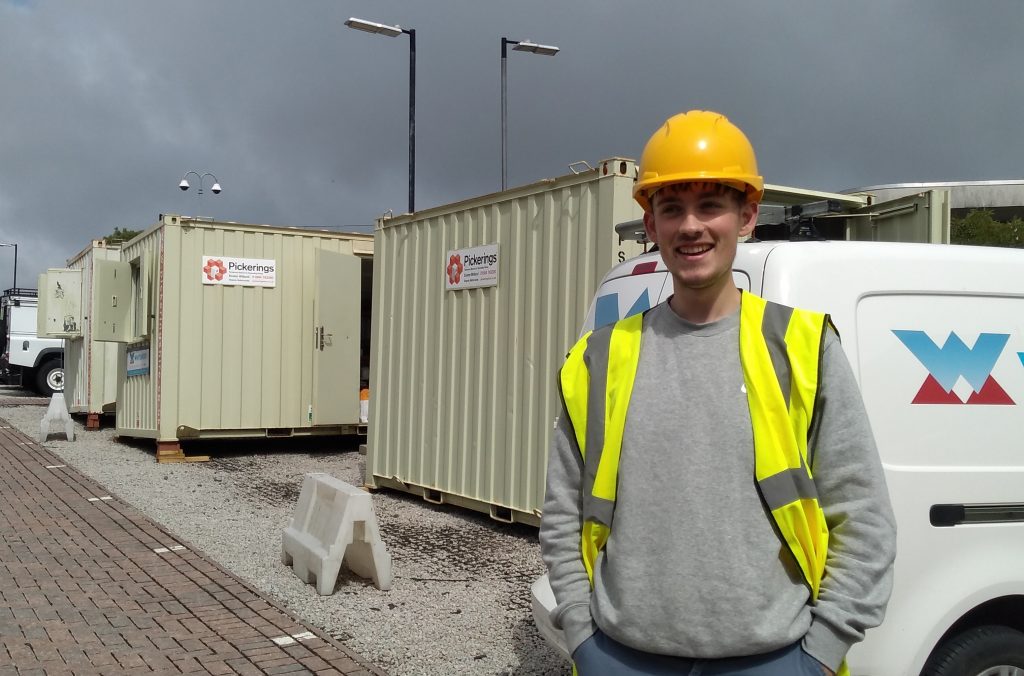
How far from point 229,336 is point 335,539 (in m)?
7.76

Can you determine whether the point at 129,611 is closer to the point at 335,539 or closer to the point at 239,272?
the point at 335,539

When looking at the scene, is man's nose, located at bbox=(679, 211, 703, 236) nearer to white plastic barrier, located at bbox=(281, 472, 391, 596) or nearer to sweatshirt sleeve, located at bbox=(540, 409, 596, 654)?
sweatshirt sleeve, located at bbox=(540, 409, 596, 654)

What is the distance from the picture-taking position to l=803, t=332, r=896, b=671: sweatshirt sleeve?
5.98 ft

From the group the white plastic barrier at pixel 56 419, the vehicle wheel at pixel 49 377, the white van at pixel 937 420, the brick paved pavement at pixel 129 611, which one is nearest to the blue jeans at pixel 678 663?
the white van at pixel 937 420

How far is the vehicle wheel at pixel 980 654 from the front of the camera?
304 centimetres

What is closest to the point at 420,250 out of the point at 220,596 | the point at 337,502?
the point at 337,502

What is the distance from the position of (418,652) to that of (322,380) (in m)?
8.60

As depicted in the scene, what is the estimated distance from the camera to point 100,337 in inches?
570

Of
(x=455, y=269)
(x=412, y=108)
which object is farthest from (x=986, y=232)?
(x=455, y=269)

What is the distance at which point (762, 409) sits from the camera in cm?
186

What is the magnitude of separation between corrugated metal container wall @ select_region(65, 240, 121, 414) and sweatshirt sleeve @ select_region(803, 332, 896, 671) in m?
17.3

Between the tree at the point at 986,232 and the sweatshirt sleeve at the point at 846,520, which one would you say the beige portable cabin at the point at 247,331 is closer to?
the sweatshirt sleeve at the point at 846,520

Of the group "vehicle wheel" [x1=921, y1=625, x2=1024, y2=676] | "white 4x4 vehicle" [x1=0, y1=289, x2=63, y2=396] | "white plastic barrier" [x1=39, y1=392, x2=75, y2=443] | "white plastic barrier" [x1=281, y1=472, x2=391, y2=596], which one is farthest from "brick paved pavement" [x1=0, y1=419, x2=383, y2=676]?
"white 4x4 vehicle" [x1=0, y1=289, x2=63, y2=396]

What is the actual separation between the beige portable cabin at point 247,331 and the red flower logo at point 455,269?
453 centimetres
